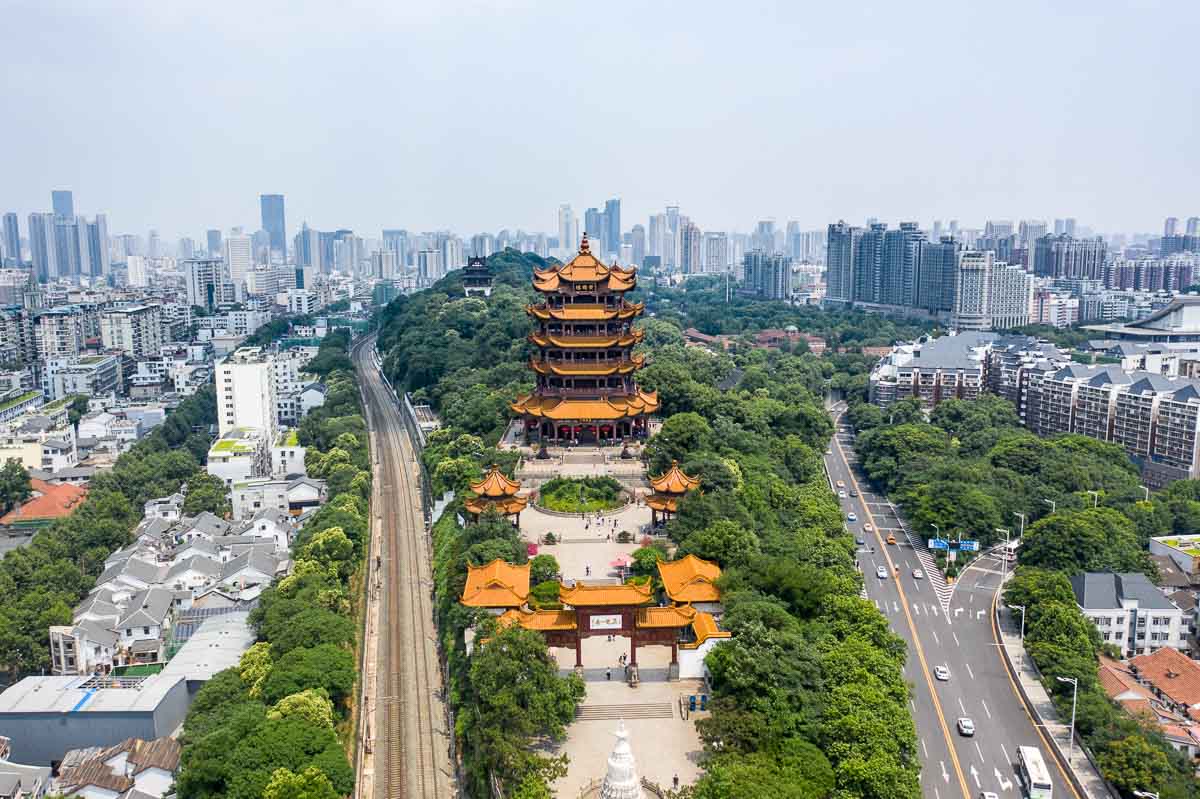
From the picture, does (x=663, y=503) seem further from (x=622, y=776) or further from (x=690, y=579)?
(x=622, y=776)

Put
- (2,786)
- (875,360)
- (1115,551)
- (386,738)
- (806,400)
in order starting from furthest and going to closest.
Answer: (875,360) → (806,400) → (1115,551) → (386,738) → (2,786)

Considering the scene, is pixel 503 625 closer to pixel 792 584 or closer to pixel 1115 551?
pixel 792 584

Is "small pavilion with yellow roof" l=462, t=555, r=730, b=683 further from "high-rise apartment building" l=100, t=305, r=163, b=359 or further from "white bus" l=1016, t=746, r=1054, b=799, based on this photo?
"high-rise apartment building" l=100, t=305, r=163, b=359

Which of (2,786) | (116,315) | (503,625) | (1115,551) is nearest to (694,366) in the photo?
(1115,551)

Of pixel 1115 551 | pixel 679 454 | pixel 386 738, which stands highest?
pixel 679 454

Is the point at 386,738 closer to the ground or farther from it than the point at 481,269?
closer to the ground

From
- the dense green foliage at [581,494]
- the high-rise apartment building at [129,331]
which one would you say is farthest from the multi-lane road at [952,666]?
the high-rise apartment building at [129,331]

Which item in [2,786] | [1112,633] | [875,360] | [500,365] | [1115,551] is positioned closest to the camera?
[2,786]

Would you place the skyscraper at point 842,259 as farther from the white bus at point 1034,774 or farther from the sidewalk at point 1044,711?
the white bus at point 1034,774
